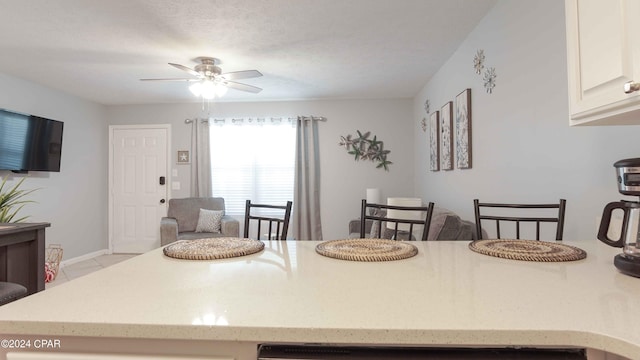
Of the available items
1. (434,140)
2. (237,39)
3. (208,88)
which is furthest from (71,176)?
(434,140)

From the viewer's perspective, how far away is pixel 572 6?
1071 millimetres

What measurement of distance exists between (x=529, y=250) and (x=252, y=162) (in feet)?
13.7

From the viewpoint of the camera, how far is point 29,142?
144 inches

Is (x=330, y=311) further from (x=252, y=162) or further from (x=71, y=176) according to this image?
(x=71, y=176)

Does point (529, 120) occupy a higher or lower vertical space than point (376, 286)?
higher

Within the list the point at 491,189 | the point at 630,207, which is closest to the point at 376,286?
the point at 630,207

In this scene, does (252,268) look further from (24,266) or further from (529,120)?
(24,266)

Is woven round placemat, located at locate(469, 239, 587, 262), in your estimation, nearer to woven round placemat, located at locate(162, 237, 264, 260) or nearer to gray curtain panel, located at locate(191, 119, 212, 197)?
woven round placemat, located at locate(162, 237, 264, 260)

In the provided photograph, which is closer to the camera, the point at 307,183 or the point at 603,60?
the point at 603,60

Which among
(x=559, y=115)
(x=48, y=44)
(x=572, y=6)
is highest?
(x=48, y=44)

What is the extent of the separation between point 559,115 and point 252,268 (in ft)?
5.31

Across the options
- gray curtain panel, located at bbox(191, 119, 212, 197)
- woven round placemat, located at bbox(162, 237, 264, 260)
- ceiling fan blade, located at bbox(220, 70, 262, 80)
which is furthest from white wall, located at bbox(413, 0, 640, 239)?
gray curtain panel, located at bbox(191, 119, 212, 197)

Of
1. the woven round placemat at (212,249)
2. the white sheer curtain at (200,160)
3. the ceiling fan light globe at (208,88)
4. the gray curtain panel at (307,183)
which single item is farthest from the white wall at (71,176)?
the woven round placemat at (212,249)

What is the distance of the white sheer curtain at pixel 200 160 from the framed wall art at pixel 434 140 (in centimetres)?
314
